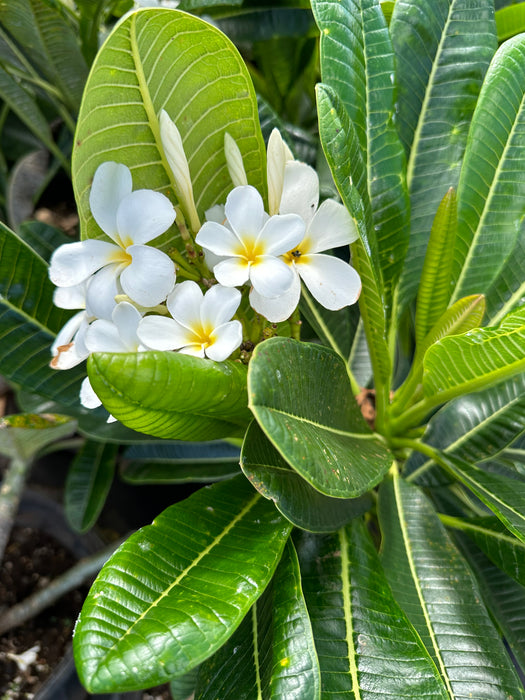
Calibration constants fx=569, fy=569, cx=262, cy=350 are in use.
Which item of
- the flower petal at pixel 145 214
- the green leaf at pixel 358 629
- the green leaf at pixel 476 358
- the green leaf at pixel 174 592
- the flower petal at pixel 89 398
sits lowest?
the green leaf at pixel 358 629

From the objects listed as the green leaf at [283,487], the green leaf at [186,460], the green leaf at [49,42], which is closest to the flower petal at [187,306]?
the green leaf at [283,487]

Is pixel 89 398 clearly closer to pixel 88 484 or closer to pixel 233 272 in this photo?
pixel 233 272

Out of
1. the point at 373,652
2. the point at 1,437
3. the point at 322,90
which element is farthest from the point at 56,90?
the point at 373,652

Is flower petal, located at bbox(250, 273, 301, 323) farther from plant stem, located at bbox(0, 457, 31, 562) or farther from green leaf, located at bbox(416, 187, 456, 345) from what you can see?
plant stem, located at bbox(0, 457, 31, 562)

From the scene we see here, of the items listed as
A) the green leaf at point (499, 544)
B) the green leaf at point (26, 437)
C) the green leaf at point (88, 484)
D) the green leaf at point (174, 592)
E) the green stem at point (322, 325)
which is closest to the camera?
the green leaf at point (174, 592)

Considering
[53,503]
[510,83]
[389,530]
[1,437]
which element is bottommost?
[53,503]

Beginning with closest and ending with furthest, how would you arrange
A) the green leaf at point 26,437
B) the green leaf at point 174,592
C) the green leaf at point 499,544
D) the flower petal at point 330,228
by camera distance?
the green leaf at point 174,592 < the flower petal at point 330,228 < the green leaf at point 499,544 < the green leaf at point 26,437

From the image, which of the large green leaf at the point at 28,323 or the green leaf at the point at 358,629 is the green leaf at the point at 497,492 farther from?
the large green leaf at the point at 28,323

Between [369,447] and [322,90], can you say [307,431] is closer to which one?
[369,447]
